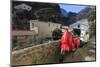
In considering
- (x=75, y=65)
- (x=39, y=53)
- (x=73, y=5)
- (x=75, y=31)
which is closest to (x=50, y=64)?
(x=39, y=53)

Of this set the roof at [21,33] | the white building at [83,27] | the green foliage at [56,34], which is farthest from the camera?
the white building at [83,27]

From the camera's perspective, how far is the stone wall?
6.91ft

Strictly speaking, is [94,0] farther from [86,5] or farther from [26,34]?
[26,34]

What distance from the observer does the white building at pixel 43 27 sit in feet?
7.09

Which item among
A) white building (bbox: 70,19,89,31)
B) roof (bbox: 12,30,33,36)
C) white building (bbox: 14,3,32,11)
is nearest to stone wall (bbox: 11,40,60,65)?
roof (bbox: 12,30,33,36)

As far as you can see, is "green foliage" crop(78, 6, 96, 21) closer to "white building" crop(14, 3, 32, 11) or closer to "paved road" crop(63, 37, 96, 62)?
"paved road" crop(63, 37, 96, 62)

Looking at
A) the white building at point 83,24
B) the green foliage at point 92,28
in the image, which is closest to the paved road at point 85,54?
the green foliage at point 92,28

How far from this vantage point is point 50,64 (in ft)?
7.33

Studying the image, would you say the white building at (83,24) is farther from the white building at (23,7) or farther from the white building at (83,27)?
the white building at (23,7)

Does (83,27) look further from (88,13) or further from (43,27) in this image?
(43,27)

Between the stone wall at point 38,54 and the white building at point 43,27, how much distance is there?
0.45 ft

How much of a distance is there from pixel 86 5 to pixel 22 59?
1.09m

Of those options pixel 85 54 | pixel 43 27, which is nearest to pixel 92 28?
pixel 85 54

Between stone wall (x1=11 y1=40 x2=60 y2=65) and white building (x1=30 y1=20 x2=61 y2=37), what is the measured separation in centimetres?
14
